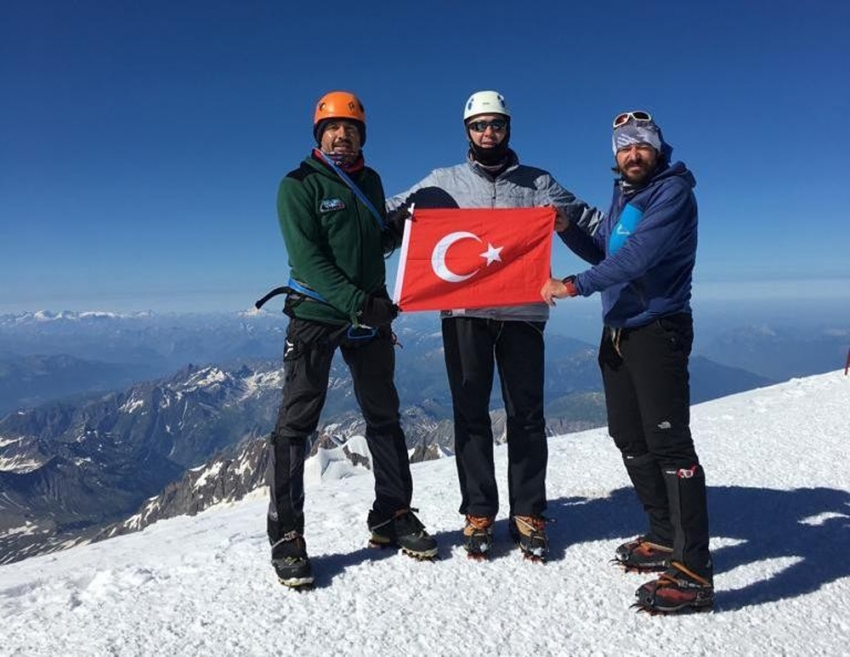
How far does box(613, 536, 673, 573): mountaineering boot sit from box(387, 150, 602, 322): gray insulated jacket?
2.77 m

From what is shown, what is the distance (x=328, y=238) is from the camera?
19.3ft

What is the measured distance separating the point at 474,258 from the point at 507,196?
85 centimetres

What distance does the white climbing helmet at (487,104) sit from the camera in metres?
6.09

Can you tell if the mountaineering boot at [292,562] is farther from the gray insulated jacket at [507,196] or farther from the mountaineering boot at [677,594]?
the mountaineering boot at [677,594]

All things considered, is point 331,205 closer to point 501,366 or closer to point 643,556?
point 501,366

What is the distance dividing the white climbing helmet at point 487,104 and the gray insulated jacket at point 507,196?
55cm

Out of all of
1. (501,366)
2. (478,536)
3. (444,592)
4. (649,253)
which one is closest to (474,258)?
(501,366)

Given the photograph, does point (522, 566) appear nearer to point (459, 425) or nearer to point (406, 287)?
Answer: point (459, 425)

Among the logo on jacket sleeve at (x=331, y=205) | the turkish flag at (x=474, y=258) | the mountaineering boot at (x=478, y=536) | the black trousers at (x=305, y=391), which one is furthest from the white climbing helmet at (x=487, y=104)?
the mountaineering boot at (x=478, y=536)

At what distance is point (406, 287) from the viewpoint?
6641mm

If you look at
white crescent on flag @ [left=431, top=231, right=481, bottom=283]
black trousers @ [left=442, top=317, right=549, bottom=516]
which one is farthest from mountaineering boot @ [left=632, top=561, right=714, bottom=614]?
white crescent on flag @ [left=431, top=231, right=481, bottom=283]

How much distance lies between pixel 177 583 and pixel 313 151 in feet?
16.0

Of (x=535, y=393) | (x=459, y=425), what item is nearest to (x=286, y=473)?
(x=459, y=425)

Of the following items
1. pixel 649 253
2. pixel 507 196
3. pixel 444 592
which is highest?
pixel 507 196
